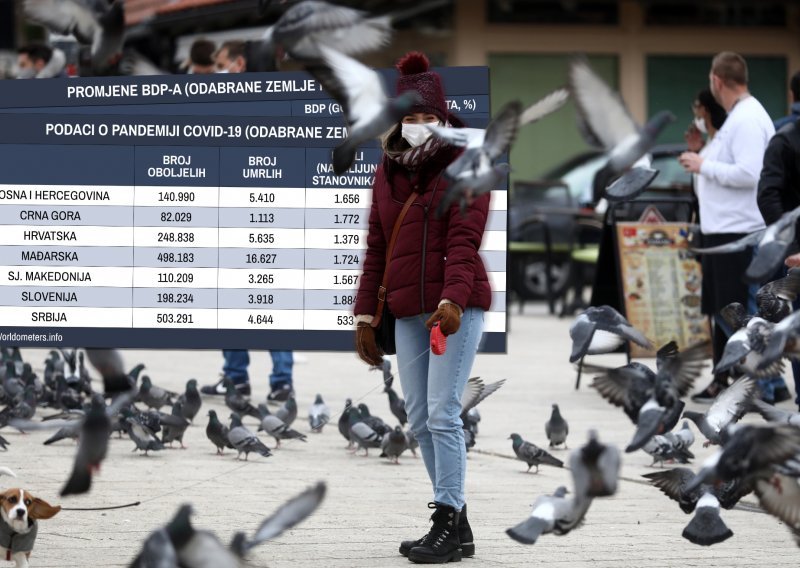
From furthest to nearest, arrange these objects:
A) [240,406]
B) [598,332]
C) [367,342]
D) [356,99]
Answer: [240,406]
[367,342]
[598,332]
[356,99]

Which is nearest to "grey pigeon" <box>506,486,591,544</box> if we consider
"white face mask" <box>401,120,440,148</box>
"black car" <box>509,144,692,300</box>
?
"white face mask" <box>401,120,440,148</box>

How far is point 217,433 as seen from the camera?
10.1 m

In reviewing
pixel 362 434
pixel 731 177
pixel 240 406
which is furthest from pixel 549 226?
pixel 362 434

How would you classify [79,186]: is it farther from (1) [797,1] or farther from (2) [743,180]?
(1) [797,1]

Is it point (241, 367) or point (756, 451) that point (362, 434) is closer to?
point (241, 367)

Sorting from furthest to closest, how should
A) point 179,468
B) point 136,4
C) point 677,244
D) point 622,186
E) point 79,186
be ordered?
point 136,4
point 677,244
point 179,468
point 79,186
point 622,186

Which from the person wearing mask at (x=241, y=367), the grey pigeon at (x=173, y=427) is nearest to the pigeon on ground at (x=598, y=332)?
the grey pigeon at (x=173, y=427)

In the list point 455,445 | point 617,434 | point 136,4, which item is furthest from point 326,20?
point 136,4

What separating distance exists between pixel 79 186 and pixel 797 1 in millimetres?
21229

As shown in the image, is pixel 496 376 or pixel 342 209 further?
pixel 496 376

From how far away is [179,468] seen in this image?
31.5 ft

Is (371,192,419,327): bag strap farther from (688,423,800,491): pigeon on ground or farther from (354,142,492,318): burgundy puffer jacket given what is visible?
(688,423,800,491): pigeon on ground

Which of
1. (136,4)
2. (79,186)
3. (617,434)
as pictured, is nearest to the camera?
(79,186)

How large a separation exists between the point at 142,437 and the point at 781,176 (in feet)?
14.2
